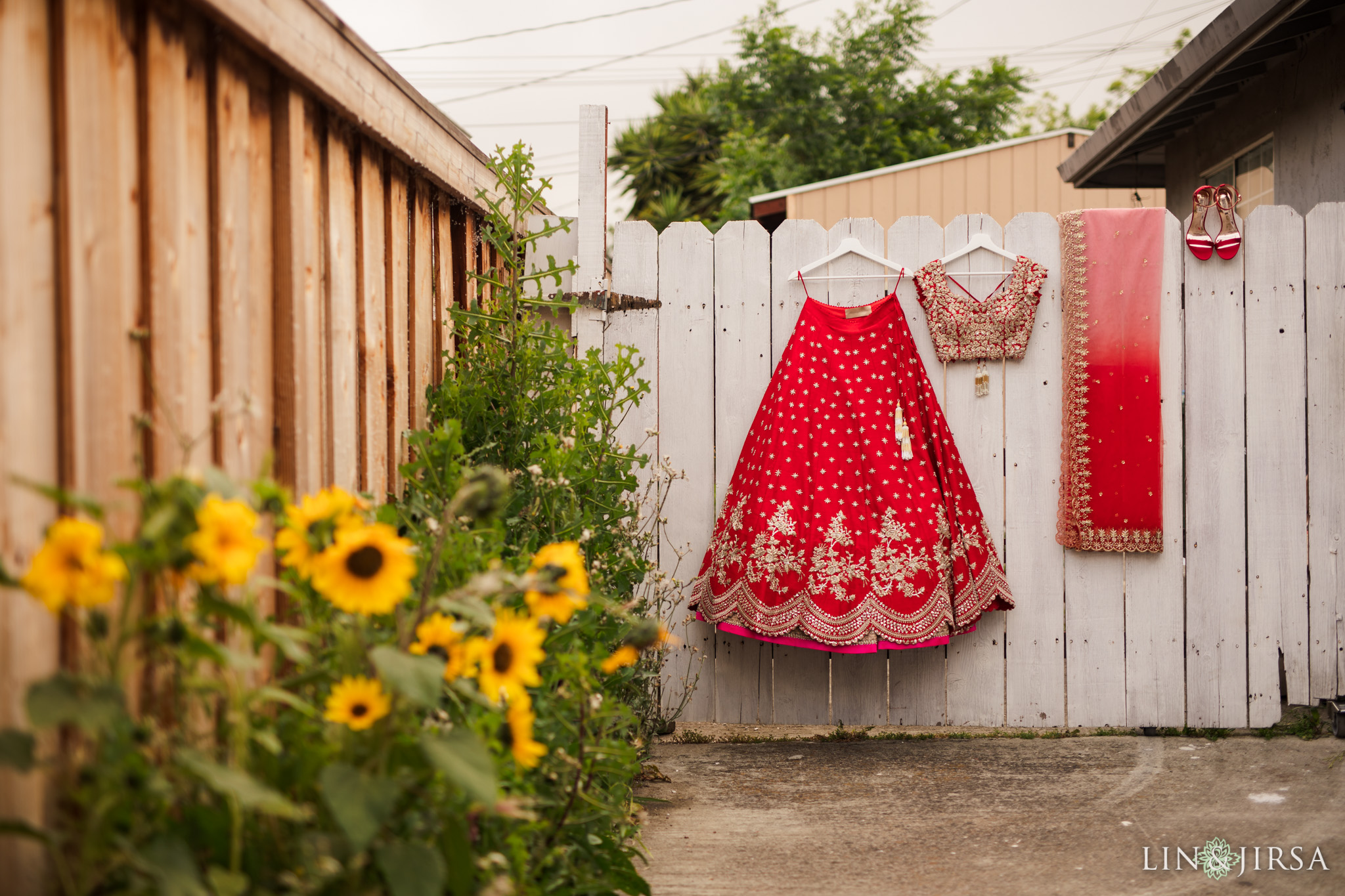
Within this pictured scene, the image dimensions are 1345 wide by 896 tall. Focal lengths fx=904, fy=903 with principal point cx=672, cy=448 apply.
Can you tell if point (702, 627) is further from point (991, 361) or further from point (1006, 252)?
point (1006, 252)

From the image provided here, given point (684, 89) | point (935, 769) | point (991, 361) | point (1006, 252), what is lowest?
point (935, 769)

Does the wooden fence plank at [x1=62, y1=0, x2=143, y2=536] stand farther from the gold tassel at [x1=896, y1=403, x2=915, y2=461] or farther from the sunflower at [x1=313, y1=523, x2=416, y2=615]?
the gold tassel at [x1=896, y1=403, x2=915, y2=461]

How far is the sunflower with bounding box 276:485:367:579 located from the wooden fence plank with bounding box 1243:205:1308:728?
8.99 feet

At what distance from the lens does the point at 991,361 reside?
281 centimetres

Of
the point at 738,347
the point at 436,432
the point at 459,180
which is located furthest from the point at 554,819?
the point at 738,347

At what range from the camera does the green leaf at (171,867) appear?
2.37ft

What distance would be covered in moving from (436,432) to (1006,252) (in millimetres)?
1901

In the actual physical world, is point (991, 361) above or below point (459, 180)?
below

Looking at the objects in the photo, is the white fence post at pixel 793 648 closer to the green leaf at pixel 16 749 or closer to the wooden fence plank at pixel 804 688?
the wooden fence plank at pixel 804 688

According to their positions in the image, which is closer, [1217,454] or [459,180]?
[459,180]

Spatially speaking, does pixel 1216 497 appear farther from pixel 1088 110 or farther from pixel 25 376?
pixel 1088 110

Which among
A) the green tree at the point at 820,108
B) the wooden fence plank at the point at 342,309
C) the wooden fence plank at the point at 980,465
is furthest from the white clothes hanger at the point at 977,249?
the green tree at the point at 820,108

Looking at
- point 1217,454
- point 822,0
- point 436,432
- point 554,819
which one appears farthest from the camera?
point 822,0

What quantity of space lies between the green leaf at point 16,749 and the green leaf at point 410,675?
0.27 m
